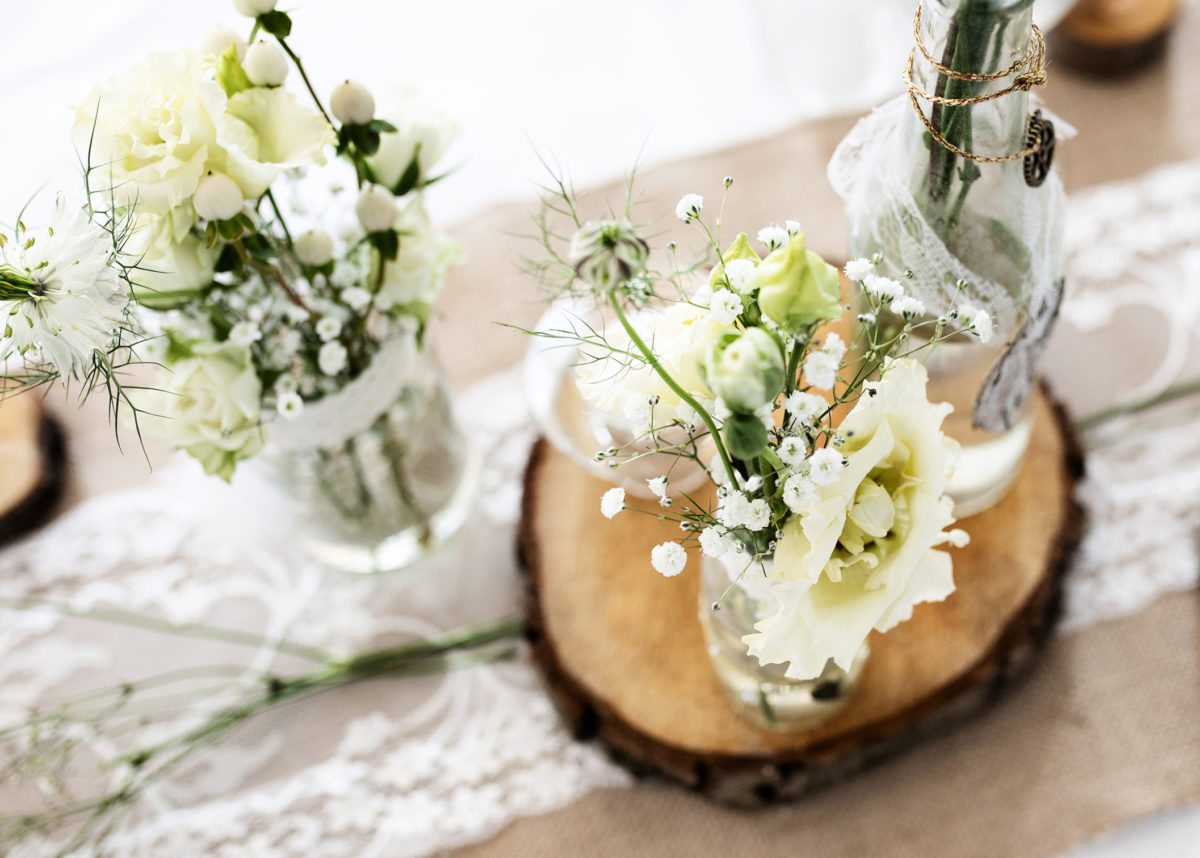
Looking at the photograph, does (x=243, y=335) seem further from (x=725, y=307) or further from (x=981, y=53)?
(x=981, y=53)

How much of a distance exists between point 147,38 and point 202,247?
101cm

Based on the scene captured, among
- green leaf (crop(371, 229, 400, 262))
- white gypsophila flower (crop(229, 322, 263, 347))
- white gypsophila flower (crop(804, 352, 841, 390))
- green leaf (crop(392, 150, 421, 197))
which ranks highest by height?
green leaf (crop(392, 150, 421, 197))

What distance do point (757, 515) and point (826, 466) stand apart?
0.16 ft

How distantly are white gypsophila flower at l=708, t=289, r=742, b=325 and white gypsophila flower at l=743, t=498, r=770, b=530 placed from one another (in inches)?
3.6

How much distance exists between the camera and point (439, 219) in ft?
3.89

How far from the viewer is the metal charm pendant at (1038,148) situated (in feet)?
1.95

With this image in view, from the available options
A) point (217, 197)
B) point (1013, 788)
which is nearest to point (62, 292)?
point (217, 197)

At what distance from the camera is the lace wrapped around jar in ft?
1.74

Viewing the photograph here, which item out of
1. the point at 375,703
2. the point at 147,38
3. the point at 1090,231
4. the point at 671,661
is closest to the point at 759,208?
the point at 1090,231

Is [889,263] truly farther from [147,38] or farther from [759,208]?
[147,38]

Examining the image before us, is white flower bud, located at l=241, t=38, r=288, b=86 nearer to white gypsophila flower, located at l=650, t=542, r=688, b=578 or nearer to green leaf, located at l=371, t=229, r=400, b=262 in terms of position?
green leaf, located at l=371, t=229, r=400, b=262

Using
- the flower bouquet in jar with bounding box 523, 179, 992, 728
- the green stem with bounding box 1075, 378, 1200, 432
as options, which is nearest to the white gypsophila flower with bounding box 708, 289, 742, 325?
the flower bouquet in jar with bounding box 523, 179, 992, 728

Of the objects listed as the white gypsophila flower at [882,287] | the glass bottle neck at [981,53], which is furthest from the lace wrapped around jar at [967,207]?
the white gypsophila flower at [882,287]

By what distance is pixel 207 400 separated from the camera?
0.61 metres
